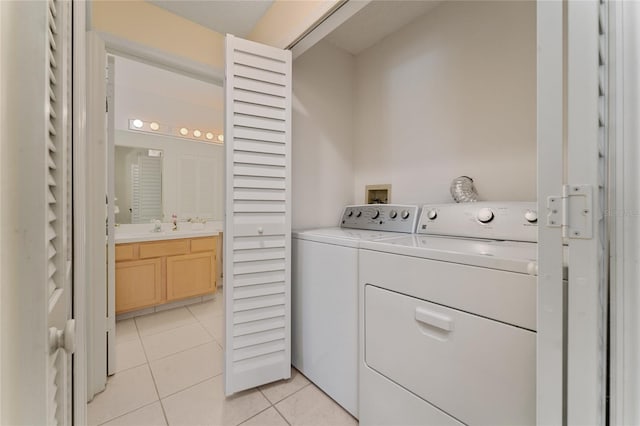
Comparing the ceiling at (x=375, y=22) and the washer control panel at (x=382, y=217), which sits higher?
the ceiling at (x=375, y=22)

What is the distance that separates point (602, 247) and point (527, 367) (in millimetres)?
453

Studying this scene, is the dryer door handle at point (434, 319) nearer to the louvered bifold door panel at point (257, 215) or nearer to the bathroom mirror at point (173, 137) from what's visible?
the louvered bifold door panel at point (257, 215)

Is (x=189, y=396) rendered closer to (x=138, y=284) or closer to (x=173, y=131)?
(x=138, y=284)

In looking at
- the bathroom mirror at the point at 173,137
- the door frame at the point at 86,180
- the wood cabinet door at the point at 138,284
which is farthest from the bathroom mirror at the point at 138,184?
the door frame at the point at 86,180

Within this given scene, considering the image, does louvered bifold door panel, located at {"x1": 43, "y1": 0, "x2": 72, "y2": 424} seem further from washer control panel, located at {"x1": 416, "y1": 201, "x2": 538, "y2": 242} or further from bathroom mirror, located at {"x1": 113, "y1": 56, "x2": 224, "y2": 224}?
bathroom mirror, located at {"x1": 113, "y1": 56, "x2": 224, "y2": 224}

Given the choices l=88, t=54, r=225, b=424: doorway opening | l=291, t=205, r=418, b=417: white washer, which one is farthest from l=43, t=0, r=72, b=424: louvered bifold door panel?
l=88, t=54, r=225, b=424: doorway opening

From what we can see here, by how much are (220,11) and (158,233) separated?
2104 millimetres

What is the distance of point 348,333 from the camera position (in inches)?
52.3

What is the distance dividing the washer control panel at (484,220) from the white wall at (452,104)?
297 millimetres

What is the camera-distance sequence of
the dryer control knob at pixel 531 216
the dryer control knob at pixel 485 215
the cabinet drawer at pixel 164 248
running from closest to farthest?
the dryer control knob at pixel 531 216, the dryer control knob at pixel 485 215, the cabinet drawer at pixel 164 248

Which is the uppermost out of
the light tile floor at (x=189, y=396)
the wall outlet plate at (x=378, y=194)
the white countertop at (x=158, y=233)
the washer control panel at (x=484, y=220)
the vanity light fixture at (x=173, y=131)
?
the vanity light fixture at (x=173, y=131)

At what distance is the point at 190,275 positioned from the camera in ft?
9.44

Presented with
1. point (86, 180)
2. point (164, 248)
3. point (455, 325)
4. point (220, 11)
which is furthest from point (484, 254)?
point (164, 248)

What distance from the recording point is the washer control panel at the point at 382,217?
5.14 ft
